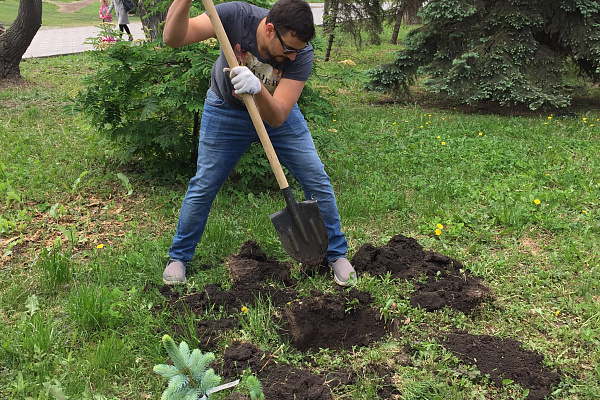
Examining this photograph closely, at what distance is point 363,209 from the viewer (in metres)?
4.18

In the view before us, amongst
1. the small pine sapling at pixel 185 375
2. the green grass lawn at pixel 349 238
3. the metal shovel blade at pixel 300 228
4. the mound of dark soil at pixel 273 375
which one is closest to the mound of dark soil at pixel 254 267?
the green grass lawn at pixel 349 238

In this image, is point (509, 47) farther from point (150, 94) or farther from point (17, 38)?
point (17, 38)

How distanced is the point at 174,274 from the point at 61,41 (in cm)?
1310

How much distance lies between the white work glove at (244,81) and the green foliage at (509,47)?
560cm

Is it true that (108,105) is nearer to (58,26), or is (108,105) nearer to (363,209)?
(363,209)

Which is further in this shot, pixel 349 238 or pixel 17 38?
pixel 17 38

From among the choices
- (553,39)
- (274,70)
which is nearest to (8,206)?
(274,70)

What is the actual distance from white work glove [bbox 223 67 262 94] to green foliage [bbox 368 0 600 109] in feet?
18.4

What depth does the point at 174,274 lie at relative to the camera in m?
3.18

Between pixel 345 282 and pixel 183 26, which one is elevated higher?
pixel 183 26

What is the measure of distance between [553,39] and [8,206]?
26.0 feet

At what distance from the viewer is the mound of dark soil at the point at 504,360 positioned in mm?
2354

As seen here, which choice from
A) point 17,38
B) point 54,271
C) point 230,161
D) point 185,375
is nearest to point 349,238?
point 230,161

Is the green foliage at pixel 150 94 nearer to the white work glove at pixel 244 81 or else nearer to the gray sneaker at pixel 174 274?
the gray sneaker at pixel 174 274
